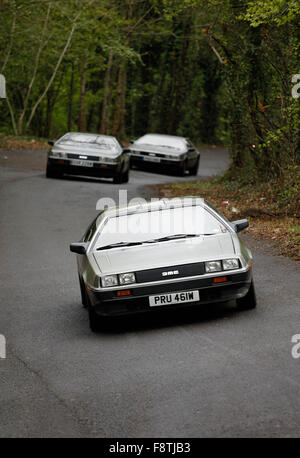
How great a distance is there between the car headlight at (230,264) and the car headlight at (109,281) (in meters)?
1.16

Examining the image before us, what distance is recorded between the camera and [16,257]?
1413 cm

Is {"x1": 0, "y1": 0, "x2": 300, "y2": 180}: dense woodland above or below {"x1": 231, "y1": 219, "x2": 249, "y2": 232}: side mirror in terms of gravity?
below

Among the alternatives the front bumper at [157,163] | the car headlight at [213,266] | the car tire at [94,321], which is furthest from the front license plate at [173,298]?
the front bumper at [157,163]

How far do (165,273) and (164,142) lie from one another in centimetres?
2328

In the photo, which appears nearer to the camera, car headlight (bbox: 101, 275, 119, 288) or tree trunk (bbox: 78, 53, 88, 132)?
car headlight (bbox: 101, 275, 119, 288)

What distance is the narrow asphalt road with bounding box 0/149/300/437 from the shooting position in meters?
5.79

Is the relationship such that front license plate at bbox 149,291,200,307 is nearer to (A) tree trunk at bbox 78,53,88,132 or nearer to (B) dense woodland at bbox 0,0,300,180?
(B) dense woodland at bbox 0,0,300,180

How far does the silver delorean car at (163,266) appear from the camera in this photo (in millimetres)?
8648

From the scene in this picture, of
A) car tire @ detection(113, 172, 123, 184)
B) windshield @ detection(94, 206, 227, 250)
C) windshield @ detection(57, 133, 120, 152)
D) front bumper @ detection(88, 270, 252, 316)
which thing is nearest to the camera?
front bumper @ detection(88, 270, 252, 316)

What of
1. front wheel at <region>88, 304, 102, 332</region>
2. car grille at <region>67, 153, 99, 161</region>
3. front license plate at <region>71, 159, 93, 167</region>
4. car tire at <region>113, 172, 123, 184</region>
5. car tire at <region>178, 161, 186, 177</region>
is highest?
front wheel at <region>88, 304, 102, 332</region>

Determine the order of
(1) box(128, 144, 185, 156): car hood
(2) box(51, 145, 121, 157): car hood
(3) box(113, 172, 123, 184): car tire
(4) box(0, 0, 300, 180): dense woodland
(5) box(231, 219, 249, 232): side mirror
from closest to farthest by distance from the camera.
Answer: (5) box(231, 219, 249, 232): side mirror < (4) box(0, 0, 300, 180): dense woodland < (2) box(51, 145, 121, 157): car hood < (3) box(113, 172, 123, 184): car tire < (1) box(128, 144, 185, 156): car hood

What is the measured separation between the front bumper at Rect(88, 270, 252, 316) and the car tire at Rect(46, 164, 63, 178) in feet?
54.6

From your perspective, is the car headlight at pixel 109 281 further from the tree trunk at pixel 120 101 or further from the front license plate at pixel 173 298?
the tree trunk at pixel 120 101

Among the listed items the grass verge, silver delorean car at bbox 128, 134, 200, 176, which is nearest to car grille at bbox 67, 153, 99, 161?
silver delorean car at bbox 128, 134, 200, 176
